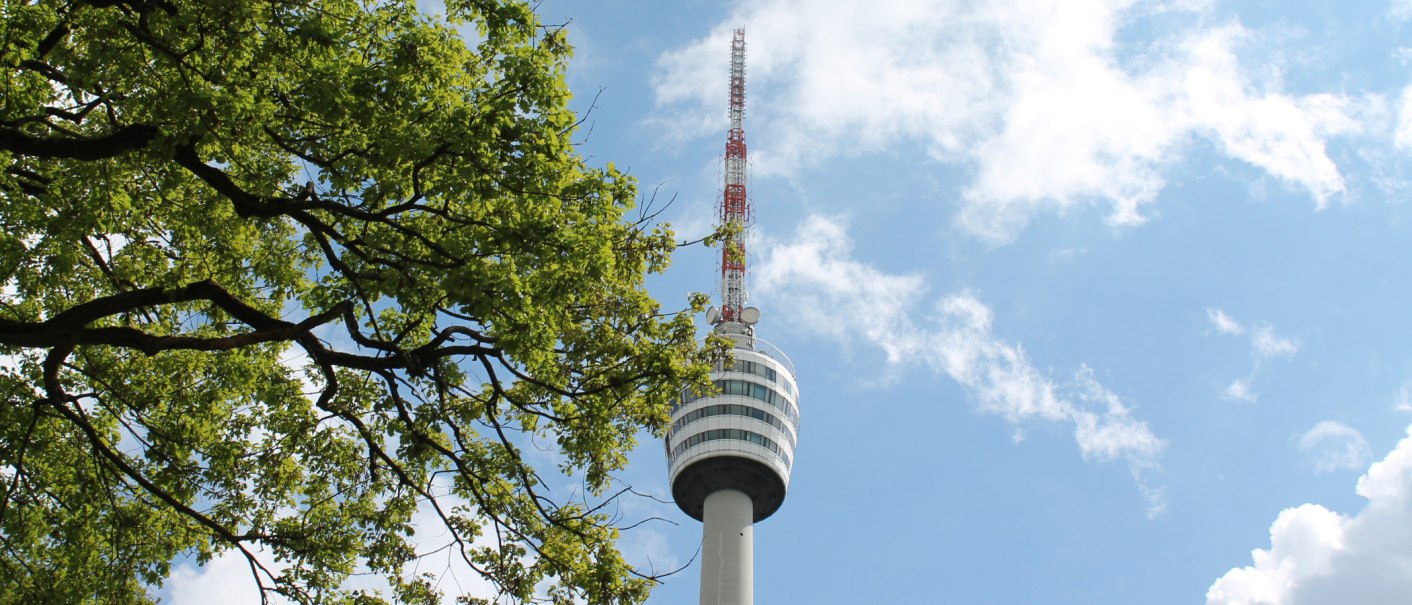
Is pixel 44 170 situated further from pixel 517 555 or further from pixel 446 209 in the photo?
pixel 517 555

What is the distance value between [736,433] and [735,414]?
144 centimetres

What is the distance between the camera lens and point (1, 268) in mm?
12703

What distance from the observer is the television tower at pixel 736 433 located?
257ft

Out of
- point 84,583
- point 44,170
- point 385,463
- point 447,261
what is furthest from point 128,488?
point 447,261

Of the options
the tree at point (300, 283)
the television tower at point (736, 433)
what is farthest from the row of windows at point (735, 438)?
the tree at point (300, 283)

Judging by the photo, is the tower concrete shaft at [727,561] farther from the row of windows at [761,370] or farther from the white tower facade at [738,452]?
the row of windows at [761,370]

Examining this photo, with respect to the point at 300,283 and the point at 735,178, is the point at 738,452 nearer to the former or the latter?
the point at 735,178

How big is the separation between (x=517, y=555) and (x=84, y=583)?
5759 mm

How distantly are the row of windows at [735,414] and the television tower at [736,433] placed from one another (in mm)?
49

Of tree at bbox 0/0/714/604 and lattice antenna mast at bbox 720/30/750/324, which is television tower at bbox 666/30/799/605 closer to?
lattice antenna mast at bbox 720/30/750/324

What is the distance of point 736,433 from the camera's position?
3164 inches

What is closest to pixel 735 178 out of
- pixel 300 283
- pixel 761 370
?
pixel 761 370

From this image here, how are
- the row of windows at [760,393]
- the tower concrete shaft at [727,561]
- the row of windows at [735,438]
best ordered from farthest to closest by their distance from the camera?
the row of windows at [760,393] < the row of windows at [735,438] < the tower concrete shaft at [727,561]

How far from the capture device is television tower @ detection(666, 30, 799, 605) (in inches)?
3081
